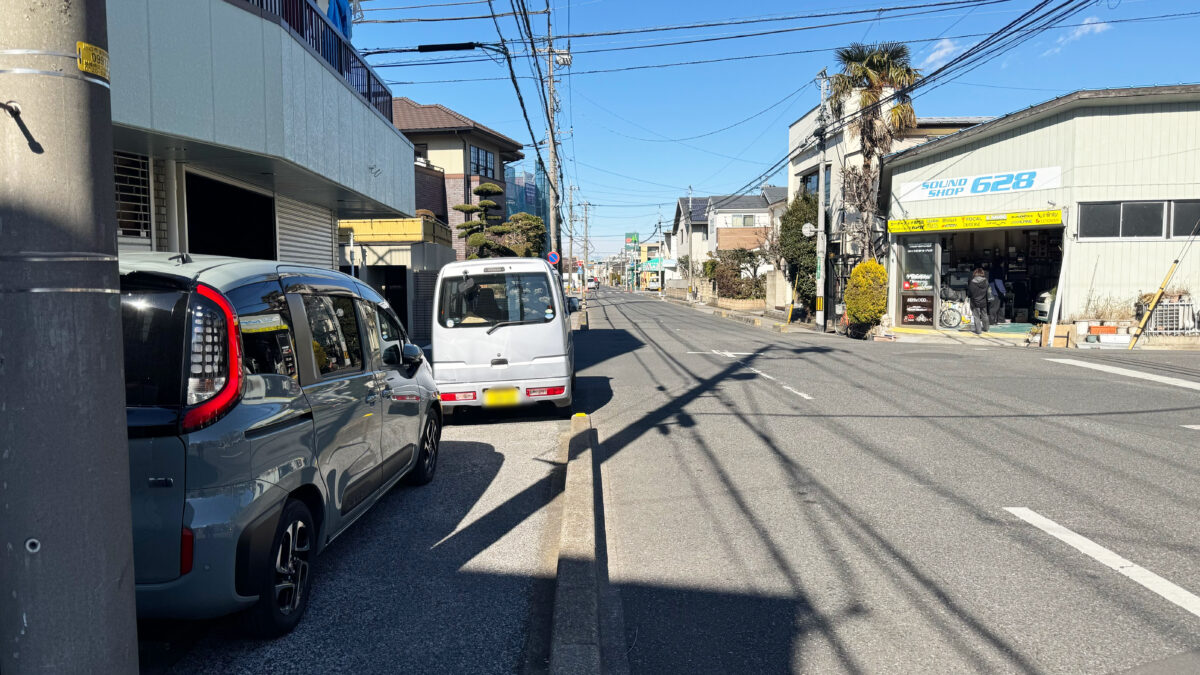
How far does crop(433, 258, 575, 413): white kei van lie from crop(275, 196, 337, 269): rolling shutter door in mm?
3352

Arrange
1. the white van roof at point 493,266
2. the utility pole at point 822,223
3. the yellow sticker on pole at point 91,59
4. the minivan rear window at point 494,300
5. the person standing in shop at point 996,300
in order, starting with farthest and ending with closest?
1. the utility pole at point 822,223
2. the person standing in shop at point 996,300
3. the white van roof at point 493,266
4. the minivan rear window at point 494,300
5. the yellow sticker on pole at point 91,59

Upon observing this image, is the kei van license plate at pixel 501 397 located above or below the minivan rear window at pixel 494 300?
below

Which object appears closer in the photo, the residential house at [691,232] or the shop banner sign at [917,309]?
the shop banner sign at [917,309]

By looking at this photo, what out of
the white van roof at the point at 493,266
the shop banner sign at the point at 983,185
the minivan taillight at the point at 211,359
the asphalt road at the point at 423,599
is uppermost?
the shop banner sign at the point at 983,185

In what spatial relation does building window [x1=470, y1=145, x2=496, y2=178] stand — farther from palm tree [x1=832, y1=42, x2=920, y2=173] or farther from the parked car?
the parked car

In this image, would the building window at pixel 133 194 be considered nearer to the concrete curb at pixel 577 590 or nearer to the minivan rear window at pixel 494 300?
the minivan rear window at pixel 494 300

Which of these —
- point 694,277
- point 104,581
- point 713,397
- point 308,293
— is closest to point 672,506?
point 308,293

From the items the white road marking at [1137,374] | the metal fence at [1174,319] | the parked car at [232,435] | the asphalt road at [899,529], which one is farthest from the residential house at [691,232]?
the parked car at [232,435]

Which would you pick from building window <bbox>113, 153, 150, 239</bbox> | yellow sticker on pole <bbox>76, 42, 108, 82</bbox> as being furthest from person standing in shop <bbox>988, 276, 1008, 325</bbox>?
yellow sticker on pole <bbox>76, 42, 108, 82</bbox>

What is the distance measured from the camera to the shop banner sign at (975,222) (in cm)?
1973

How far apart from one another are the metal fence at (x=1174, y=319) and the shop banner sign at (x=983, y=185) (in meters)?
3.91

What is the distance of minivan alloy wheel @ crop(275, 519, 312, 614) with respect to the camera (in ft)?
11.8

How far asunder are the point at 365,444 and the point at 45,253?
3.12m

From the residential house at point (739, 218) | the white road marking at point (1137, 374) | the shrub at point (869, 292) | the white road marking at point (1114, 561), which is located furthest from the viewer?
the residential house at point (739, 218)
